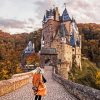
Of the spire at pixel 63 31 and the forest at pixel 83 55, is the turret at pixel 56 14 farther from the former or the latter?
the forest at pixel 83 55

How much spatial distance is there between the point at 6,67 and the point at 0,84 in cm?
3892

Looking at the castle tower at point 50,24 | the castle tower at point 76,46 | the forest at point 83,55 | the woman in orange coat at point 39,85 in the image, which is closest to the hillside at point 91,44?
the forest at point 83,55

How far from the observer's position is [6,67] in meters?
54.1

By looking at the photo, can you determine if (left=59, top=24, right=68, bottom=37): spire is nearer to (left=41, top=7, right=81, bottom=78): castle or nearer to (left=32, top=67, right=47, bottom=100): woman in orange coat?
(left=41, top=7, right=81, bottom=78): castle

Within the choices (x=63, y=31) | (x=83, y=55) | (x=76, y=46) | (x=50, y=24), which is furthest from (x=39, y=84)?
(x=83, y=55)

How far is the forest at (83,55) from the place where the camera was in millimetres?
59003

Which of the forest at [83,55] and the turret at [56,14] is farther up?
the turret at [56,14]

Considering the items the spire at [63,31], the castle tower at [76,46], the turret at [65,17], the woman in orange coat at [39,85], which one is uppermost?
the turret at [65,17]

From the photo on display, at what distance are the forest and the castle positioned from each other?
397 cm

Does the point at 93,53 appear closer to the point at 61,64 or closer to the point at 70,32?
the point at 70,32

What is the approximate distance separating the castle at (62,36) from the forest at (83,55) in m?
3.97

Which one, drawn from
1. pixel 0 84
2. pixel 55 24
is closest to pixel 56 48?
pixel 55 24

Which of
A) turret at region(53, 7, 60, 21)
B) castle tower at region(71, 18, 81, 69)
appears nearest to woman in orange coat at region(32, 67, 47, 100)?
castle tower at region(71, 18, 81, 69)

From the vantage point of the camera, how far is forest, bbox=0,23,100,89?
59003 mm
